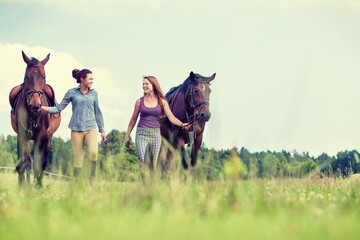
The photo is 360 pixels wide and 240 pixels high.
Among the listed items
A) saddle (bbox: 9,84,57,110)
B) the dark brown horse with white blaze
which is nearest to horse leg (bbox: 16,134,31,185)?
saddle (bbox: 9,84,57,110)

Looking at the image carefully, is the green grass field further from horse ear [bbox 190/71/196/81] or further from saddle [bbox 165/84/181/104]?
saddle [bbox 165/84/181/104]

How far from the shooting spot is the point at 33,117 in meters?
16.2

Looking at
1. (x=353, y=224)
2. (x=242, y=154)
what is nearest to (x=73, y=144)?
(x=242, y=154)

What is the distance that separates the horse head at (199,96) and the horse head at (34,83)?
3237 mm

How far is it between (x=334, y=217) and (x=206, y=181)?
2936mm

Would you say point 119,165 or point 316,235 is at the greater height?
point 119,165

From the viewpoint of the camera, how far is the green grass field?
5859mm

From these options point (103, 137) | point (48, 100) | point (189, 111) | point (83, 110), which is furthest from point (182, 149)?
point (83, 110)

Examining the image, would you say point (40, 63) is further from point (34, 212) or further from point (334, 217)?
point (334, 217)

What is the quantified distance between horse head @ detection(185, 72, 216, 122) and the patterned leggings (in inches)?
101

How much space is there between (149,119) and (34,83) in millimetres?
3154

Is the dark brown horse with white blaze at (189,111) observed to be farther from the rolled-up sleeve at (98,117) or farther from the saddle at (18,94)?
the saddle at (18,94)

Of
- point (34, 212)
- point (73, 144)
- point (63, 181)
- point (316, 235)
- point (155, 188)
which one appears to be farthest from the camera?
→ point (73, 144)

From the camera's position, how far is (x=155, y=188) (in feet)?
28.1
